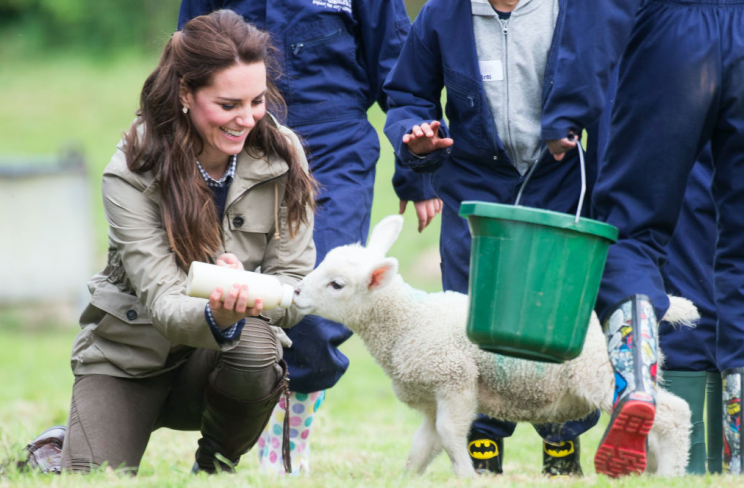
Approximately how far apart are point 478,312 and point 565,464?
1.47m

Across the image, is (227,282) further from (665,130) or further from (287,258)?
(665,130)

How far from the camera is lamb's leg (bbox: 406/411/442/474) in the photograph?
4238 millimetres

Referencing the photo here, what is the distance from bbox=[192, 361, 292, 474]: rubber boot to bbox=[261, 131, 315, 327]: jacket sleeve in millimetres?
217

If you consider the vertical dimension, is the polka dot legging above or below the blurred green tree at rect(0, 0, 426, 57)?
below

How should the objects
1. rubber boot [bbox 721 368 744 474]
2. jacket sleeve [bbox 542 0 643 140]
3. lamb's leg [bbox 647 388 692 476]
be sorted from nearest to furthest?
jacket sleeve [bbox 542 0 643 140] → rubber boot [bbox 721 368 744 474] → lamb's leg [bbox 647 388 692 476]

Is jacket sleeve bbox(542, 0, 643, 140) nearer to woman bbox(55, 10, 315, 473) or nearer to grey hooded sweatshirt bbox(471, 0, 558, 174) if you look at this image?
grey hooded sweatshirt bbox(471, 0, 558, 174)

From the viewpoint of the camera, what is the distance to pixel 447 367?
13.2 ft

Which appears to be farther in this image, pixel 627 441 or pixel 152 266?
pixel 152 266

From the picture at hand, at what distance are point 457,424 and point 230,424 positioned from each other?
0.88m

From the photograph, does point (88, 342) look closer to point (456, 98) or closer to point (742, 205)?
point (456, 98)

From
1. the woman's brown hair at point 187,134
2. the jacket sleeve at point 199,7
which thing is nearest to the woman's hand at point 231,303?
the woman's brown hair at point 187,134

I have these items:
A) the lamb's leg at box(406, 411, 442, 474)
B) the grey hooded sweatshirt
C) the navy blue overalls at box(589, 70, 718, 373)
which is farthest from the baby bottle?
the navy blue overalls at box(589, 70, 718, 373)

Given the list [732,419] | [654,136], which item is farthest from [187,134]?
[732,419]

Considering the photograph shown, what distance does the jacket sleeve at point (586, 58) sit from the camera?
338cm
